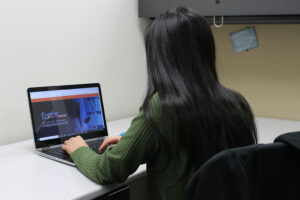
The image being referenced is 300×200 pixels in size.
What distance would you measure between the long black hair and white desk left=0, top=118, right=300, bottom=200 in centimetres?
25

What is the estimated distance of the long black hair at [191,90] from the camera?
2.84 ft

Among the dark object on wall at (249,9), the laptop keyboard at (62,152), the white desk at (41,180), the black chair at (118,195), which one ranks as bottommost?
the black chair at (118,195)

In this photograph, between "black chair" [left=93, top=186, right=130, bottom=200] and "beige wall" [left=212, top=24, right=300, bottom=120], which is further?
"beige wall" [left=212, top=24, right=300, bottom=120]

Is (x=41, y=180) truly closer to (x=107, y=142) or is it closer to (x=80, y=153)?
(x=80, y=153)

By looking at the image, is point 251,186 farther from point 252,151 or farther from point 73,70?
point 73,70

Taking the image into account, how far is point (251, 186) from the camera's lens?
56cm

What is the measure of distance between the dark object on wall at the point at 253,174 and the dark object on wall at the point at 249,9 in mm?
1089

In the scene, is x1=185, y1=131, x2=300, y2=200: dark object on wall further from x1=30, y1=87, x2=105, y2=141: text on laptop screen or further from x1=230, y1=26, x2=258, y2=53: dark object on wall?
x1=230, y1=26, x2=258, y2=53: dark object on wall

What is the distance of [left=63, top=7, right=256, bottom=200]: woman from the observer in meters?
0.87

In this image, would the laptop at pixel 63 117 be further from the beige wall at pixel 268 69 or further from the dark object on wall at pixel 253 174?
the beige wall at pixel 268 69

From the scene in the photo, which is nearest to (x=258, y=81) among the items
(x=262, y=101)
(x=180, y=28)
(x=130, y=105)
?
(x=262, y=101)

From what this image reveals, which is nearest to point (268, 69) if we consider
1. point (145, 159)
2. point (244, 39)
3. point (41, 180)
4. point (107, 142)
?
point (244, 39)

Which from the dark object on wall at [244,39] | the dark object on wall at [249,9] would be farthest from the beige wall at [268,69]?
the dark object on wall at [249,9]

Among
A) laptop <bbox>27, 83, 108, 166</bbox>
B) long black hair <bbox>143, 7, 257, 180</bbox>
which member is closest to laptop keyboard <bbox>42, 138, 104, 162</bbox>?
laptop <bbox>27, 83, 108, 166</bbox>
